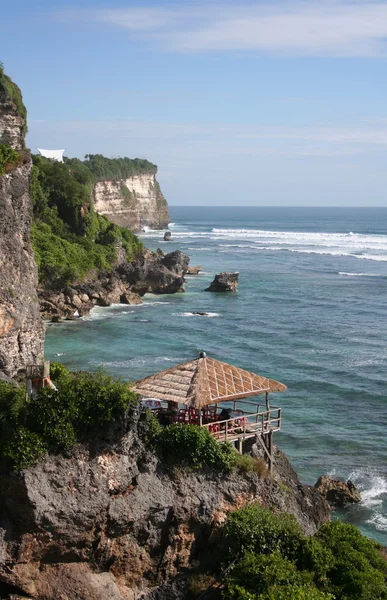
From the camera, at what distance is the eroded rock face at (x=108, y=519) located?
17.3 m

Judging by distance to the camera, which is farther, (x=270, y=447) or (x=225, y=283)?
(x=225, y=283)

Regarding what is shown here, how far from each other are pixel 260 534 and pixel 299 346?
34370 millimetres

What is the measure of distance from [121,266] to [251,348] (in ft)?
80.5

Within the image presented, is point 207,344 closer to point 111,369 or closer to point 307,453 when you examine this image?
point 111,369

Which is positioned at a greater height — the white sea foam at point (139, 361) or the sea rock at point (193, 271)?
the sea rock at point (193, 271)

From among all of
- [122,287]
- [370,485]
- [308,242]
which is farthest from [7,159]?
[308,242]

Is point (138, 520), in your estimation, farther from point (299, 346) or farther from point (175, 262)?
point (175, 262)

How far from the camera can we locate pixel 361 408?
38844 millimetres

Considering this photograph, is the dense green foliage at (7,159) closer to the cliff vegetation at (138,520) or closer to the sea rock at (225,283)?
the cliff vegetation at (138,520)

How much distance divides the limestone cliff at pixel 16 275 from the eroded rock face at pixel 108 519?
1562cm

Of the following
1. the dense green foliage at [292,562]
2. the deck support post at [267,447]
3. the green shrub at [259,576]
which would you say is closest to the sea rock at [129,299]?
the deck support post at [267,447]

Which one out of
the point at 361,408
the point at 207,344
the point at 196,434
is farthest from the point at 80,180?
the point at 196,434

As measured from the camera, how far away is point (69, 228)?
72.9 metres

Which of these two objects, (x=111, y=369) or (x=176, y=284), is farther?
(x=176, y=284)
